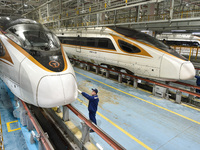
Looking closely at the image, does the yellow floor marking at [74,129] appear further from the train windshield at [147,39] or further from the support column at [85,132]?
the train windshield at [147,39]

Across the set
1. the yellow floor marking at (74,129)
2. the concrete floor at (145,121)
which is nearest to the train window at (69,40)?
the concrete floor at (145,121)

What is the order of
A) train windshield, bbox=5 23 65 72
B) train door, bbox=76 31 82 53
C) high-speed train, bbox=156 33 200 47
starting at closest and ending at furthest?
train windshield, bbox=5 23 65 72
train door, bbox=76 31 82 53
high-speed train, bbox=156 33 200 47

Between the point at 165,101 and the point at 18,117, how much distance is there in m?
6.11

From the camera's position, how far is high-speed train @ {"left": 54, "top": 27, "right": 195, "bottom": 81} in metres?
7.00

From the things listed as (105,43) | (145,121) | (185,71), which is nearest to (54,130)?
(145,121)

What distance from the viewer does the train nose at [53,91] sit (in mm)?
3529

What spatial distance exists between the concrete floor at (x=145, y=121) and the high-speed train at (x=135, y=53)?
1.32m

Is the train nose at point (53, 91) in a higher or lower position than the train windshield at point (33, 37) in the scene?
lower

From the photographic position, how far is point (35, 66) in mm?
3818

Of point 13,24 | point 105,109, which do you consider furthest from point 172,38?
point 13,24

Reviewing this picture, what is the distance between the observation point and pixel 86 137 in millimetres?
3811

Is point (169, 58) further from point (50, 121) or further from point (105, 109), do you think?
point (50, 121)

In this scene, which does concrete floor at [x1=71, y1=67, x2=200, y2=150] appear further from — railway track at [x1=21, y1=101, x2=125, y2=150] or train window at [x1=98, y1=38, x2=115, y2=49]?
train window at [x1=98, y1=38, x2=115, y2=49]

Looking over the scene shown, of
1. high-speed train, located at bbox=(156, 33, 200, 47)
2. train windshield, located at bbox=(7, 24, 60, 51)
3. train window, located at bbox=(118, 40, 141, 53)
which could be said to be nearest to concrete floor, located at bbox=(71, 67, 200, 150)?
train window, located at bbox=(118, 40, 141, 53)
